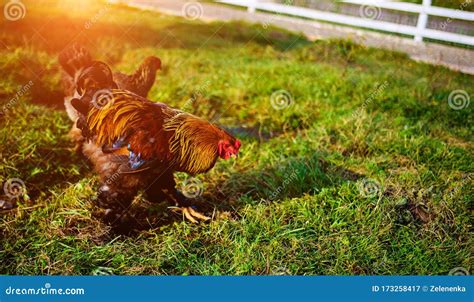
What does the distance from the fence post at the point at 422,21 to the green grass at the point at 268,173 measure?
1.27m

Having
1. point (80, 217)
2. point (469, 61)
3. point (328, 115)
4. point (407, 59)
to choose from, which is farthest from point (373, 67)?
point (80, 217)

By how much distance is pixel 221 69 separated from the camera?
559 centimetres

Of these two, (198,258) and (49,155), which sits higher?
(49,155)

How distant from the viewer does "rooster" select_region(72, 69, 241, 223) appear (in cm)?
264

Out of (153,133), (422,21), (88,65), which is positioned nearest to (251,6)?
(422,21)

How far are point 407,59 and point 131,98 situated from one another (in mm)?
4918

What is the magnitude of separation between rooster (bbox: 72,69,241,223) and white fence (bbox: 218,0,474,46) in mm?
5063

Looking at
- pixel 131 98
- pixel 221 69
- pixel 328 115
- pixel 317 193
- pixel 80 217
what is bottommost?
pixel 80 217

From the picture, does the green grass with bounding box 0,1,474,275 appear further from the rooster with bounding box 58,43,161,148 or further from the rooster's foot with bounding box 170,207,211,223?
the rooster with bounding box 58,43,161,148

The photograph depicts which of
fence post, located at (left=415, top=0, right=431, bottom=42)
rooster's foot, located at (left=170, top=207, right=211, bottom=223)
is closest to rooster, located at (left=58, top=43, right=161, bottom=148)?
rooster's foot, located at (left=170, top=207, right=211, bottom=223)

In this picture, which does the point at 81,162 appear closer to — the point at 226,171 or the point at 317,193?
the point at 226,171

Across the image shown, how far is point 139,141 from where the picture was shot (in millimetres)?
2623

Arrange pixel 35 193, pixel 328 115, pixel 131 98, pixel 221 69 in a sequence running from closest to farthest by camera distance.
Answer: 1. pixel 131 98
2. pixel 35 193
3. pixel 328 115
4. pixel 221 69

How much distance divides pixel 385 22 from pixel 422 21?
0.56 m
